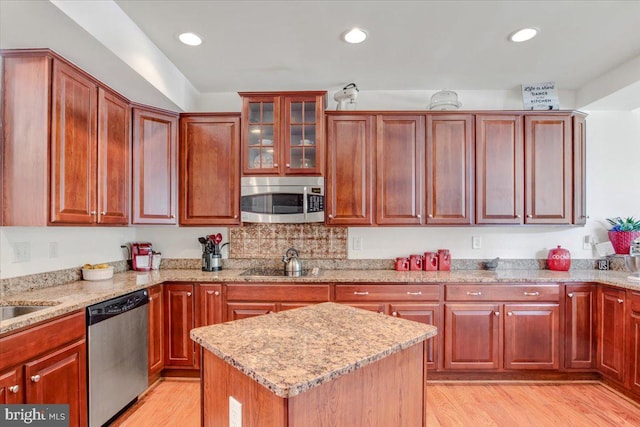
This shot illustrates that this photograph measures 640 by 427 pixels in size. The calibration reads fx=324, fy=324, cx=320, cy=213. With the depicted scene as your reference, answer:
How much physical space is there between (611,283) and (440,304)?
131 cm

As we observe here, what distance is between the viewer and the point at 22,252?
2.11m

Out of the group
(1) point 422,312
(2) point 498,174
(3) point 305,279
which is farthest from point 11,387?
(2) point 498,174

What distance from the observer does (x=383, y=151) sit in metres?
2.99

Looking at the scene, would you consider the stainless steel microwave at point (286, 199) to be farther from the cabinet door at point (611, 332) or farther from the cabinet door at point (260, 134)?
the cabinet door at point (611, 332)

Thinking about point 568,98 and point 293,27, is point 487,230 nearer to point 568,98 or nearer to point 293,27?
point 568,98

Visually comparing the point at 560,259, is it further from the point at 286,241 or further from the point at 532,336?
the point at 286,241

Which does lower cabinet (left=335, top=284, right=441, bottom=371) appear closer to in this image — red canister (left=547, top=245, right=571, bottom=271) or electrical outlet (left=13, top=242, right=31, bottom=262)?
red canister (left=547, top=245, right=571, bottom=271)

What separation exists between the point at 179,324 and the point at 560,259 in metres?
3.55

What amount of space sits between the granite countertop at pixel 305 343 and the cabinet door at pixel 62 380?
37.7 inches

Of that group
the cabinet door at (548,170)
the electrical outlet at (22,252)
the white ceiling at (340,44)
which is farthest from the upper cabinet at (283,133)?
the cabinet door at (548,170)

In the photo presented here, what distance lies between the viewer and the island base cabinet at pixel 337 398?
0.99m

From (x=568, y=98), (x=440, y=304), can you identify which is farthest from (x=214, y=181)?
(x=568, y=98)

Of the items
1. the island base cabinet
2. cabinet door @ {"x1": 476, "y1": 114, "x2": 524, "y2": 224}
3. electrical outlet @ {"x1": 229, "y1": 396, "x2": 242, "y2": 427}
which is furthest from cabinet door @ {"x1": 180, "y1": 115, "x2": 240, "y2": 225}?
cabinet door @ {"x1": 476, "y1": 114, "x2": 524, "y2": 224}

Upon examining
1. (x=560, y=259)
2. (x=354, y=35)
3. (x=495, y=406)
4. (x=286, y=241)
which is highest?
(x=354, y=35)
